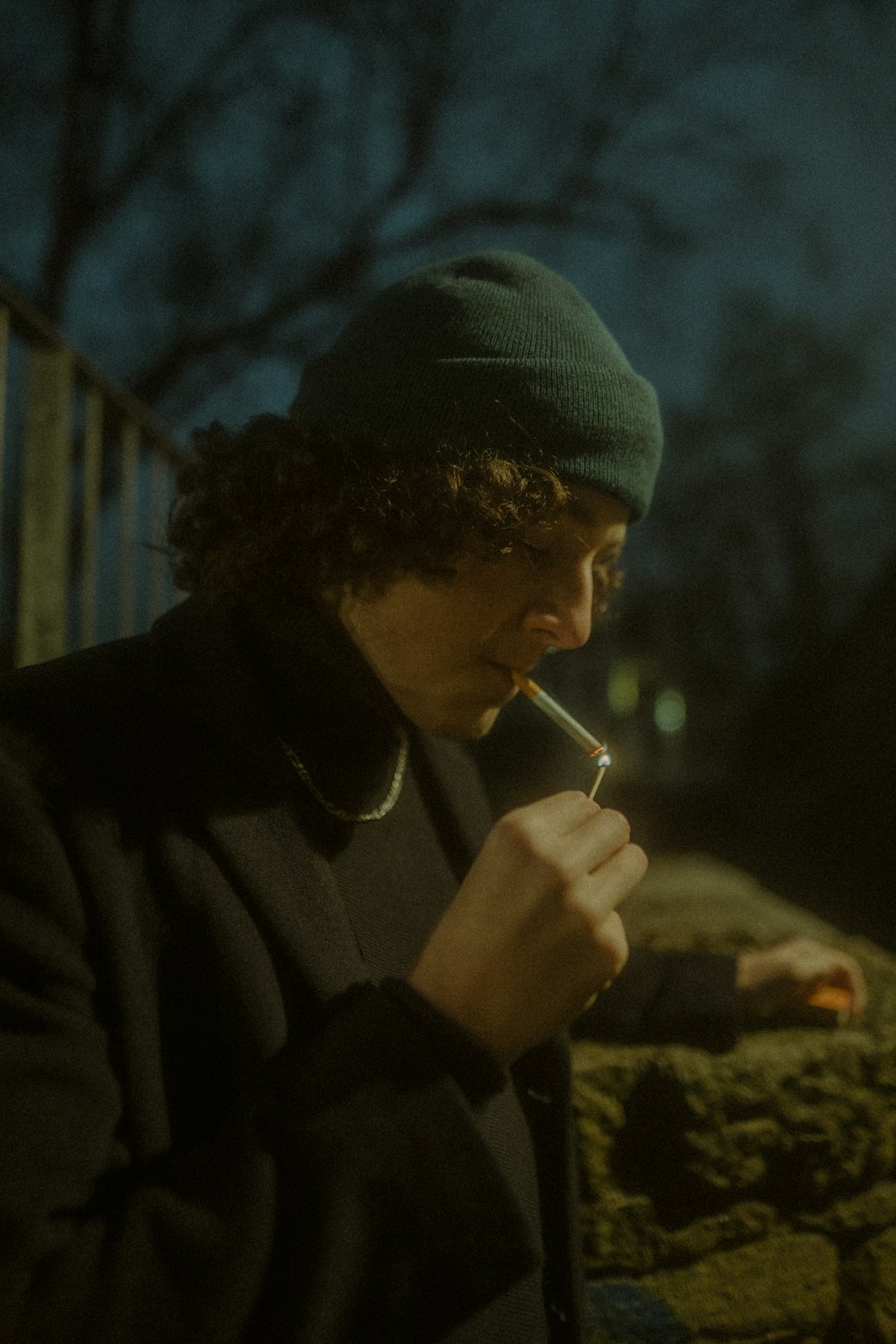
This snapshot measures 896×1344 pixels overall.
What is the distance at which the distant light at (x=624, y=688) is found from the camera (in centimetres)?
1179

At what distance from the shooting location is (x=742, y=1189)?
1507mm

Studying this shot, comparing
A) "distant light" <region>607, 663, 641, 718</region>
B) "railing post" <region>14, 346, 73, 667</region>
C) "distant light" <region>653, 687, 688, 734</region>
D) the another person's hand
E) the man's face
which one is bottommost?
"distant light" <region>653, 687, 688, 734</region>

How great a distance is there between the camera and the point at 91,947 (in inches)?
38.9

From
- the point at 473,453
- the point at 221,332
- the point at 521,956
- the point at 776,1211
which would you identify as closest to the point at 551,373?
the point at 473,453

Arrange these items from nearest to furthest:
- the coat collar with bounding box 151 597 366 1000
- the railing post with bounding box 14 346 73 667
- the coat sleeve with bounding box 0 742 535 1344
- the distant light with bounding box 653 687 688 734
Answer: the coat sleeve with bounding box 0 742 535 1344
the coat collar with bounding box 151 597 366 1000
the railing post with bounding box 14 346 73 667
the distant light with bounding box 653 687 688 734

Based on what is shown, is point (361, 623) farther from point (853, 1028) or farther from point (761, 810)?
point (761, 810)

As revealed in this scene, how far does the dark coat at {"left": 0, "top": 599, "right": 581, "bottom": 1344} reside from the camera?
828 millimetres

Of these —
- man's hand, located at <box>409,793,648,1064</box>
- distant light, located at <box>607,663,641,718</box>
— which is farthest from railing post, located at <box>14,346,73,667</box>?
distant light, located at <box>607,663,641,718</box>

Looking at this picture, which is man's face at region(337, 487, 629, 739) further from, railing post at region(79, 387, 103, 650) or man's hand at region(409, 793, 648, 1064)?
railing post at region(79, 387, 103, 650)

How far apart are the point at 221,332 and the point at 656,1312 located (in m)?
8.39

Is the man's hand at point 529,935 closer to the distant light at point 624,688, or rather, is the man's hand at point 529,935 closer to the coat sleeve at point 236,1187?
the coat sleeve at point 236,1187

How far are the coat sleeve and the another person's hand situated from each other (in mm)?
898

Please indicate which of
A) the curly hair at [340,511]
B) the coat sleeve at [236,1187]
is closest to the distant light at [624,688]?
the curly hair at [340,511]

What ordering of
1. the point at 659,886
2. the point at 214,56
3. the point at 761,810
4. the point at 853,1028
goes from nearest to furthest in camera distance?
the point at 853,1028
the point at 659,886
the point at 761,810
the point at 214,56
